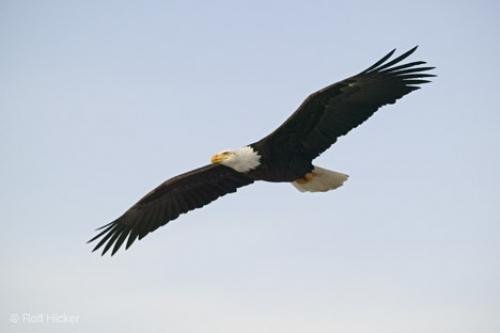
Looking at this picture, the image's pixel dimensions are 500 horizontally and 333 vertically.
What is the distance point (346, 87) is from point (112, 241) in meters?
4.18

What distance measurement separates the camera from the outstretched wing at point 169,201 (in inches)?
510

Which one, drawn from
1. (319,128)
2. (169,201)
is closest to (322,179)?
(319,128)

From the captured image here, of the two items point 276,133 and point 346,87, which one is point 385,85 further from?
point 276,133

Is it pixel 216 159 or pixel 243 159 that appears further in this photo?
pixel 216 159

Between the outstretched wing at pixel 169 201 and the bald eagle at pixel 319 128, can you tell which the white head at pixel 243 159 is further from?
the outstretched wing at pixel 169 201

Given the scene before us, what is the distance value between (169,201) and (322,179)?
242cm

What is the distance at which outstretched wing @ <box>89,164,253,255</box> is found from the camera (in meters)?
13.0

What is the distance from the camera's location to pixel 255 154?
1192 centimetres

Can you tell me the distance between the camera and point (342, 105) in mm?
11781

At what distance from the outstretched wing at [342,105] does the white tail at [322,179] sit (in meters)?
0.51

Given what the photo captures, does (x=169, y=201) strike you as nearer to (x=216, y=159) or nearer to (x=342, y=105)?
(x=216, y=159)

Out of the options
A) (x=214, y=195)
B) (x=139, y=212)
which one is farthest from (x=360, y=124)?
(x=139, y=212)

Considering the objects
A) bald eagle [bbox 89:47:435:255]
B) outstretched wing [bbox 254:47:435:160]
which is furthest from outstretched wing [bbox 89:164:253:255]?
outstretched wing [bbox 254:47:435:160]

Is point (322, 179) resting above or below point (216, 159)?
below
